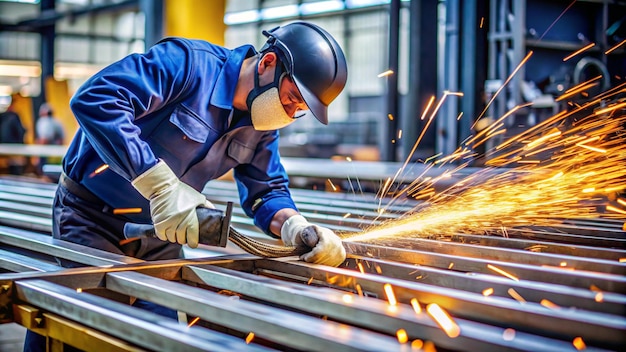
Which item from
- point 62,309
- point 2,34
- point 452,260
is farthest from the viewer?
point 2,34

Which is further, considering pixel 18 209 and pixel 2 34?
pixel 2 34

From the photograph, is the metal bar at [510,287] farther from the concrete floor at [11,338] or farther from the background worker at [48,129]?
the background worker at [48,129]

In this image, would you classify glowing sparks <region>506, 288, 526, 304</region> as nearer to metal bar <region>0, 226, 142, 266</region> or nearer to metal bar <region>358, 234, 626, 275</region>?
metal bar <region>358, 234, 626, 275</region>

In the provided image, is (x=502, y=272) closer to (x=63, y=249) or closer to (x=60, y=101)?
(x=63, y=249)

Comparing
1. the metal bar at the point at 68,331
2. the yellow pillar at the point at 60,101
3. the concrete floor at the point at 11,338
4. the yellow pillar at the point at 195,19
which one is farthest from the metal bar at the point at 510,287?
the yellow pillar at the point at 60,101

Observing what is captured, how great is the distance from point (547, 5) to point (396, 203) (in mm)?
4007

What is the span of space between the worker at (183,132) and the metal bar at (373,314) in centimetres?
36

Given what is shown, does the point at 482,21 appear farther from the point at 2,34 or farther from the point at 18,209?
the point at 2,34

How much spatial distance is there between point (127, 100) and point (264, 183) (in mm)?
677

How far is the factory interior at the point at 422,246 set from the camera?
132 centimetres

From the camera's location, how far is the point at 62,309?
148cm

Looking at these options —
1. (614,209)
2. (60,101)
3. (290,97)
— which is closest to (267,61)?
(290,97)

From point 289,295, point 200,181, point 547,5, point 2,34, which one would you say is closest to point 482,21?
point 547,5

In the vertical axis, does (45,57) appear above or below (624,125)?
above
